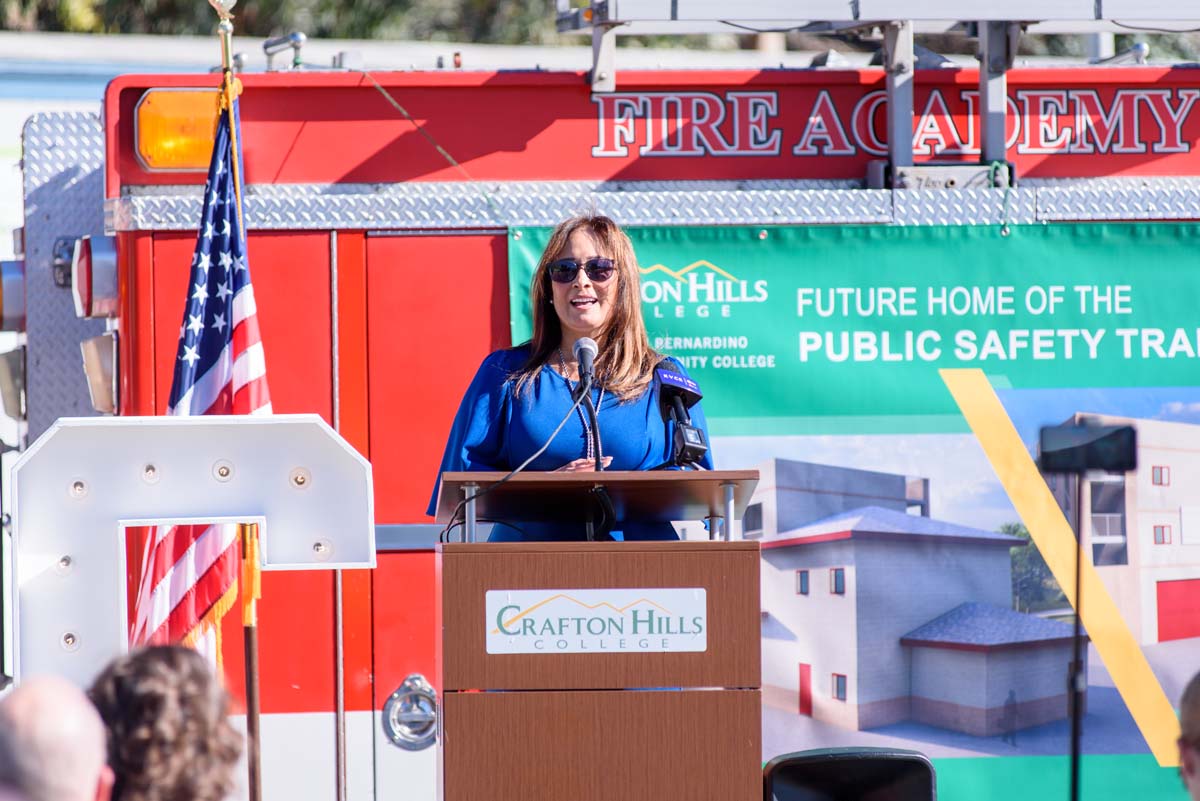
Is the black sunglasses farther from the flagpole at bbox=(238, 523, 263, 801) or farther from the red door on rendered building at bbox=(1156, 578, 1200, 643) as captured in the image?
the red door on rendered building at bbox=(1156, 578, 1200, 643)

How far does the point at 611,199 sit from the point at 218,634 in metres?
1.57

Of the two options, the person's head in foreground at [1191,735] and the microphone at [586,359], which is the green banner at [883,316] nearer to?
the microphone at [586,359]

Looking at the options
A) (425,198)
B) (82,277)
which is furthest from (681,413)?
(82,277)

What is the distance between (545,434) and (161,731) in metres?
1.78

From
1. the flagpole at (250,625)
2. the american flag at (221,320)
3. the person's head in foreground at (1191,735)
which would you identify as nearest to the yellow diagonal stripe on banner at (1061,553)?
the american flag at (221,320)

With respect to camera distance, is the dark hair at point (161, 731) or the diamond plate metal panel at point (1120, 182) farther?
the diamond plate metal panel at point (1120, 182)

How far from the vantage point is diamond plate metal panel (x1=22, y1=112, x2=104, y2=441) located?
4.64m

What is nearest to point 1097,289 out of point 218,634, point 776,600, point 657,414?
point 776,600

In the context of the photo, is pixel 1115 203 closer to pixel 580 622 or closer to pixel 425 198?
pixel 425 198

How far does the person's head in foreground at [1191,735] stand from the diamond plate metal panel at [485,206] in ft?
8.18

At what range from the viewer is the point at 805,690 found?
4141mm

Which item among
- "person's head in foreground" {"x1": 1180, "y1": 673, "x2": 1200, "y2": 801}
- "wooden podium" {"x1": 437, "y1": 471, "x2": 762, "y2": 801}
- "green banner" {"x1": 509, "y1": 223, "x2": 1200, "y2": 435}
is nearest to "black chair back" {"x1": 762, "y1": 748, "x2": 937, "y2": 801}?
"wooden podium" {"x1": 437, "y1": 471, "x2": 762, "y2": 801}

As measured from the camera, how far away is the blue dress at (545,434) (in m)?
3.43

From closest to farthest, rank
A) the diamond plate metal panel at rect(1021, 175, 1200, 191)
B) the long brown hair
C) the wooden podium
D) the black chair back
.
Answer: the wooden podium, the black chair back, the long brown hair, the diamond plate metal panel at rect(1021, 175, 1200, 191)
